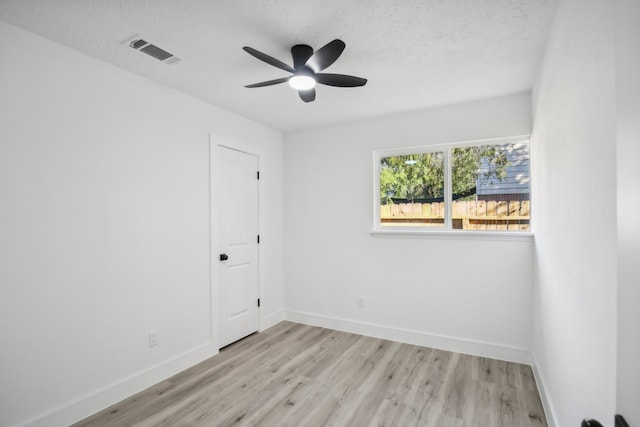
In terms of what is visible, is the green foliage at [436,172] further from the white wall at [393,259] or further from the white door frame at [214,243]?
the white door frame at [214,243]

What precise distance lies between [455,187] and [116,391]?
11.7 feet

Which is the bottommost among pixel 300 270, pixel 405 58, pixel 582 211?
pixel 300 270

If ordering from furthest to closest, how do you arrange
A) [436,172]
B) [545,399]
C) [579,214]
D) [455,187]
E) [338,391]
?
[436,172], [455,187], [338,391], [545,399], [579,214]

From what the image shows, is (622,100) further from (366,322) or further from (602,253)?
(366,322)

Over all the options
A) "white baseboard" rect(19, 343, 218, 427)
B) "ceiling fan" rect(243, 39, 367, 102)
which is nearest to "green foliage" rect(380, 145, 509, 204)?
"ceiling fan" rect(243, 39, 367, 102)

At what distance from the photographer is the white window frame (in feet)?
9.71

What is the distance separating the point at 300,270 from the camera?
13.4 ft

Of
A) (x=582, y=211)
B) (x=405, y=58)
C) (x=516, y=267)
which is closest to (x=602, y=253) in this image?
(x=582, y=211)

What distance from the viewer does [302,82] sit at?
7.15ft

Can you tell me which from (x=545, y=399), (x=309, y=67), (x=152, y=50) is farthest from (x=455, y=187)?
(x=152, y=50)

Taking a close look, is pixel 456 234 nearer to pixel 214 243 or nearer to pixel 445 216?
pixel 445 216

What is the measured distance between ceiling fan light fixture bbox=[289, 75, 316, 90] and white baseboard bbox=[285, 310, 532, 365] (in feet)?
8.88

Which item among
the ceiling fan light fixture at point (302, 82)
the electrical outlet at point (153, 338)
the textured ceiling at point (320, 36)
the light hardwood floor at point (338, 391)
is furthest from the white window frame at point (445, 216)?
the electrical outlet at point (153, 338)

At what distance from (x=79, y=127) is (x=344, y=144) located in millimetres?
2620
